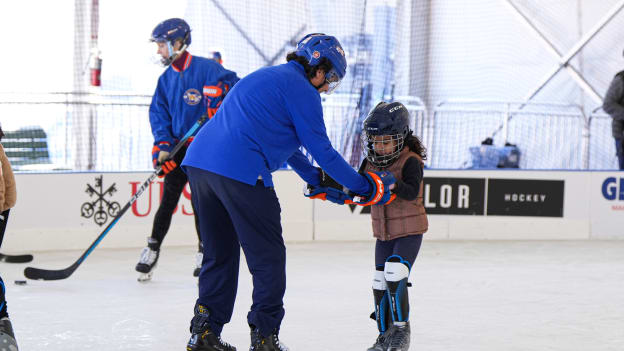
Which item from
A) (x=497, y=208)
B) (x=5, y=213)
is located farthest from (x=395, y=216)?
(x=497, y=208)

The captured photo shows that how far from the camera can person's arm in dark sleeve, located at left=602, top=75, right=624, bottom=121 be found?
22.5 ft

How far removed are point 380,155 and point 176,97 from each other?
161 centimetres

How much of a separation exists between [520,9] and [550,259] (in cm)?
469

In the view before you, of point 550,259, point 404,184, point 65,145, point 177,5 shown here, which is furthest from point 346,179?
point 177,5

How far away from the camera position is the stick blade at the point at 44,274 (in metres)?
4.11

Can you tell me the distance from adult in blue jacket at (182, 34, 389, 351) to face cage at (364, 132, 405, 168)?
0.18 meters

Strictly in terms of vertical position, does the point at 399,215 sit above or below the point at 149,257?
above

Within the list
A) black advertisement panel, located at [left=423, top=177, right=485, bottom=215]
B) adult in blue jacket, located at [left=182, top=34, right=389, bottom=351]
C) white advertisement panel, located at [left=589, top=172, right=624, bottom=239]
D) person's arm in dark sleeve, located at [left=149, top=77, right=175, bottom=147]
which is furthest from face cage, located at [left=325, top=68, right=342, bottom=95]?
white advertisement panel, located at [left=589, top=172, right=624, bottom=239]

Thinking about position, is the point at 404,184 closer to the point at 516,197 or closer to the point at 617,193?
the point at 516,197

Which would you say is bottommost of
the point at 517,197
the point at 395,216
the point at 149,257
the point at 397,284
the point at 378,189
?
the point at 149,257

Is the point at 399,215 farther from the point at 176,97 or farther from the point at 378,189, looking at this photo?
the point at 176,97

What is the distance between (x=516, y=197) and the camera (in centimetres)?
632

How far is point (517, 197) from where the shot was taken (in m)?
6.32

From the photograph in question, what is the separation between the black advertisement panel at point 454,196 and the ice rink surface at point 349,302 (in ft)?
1.61
